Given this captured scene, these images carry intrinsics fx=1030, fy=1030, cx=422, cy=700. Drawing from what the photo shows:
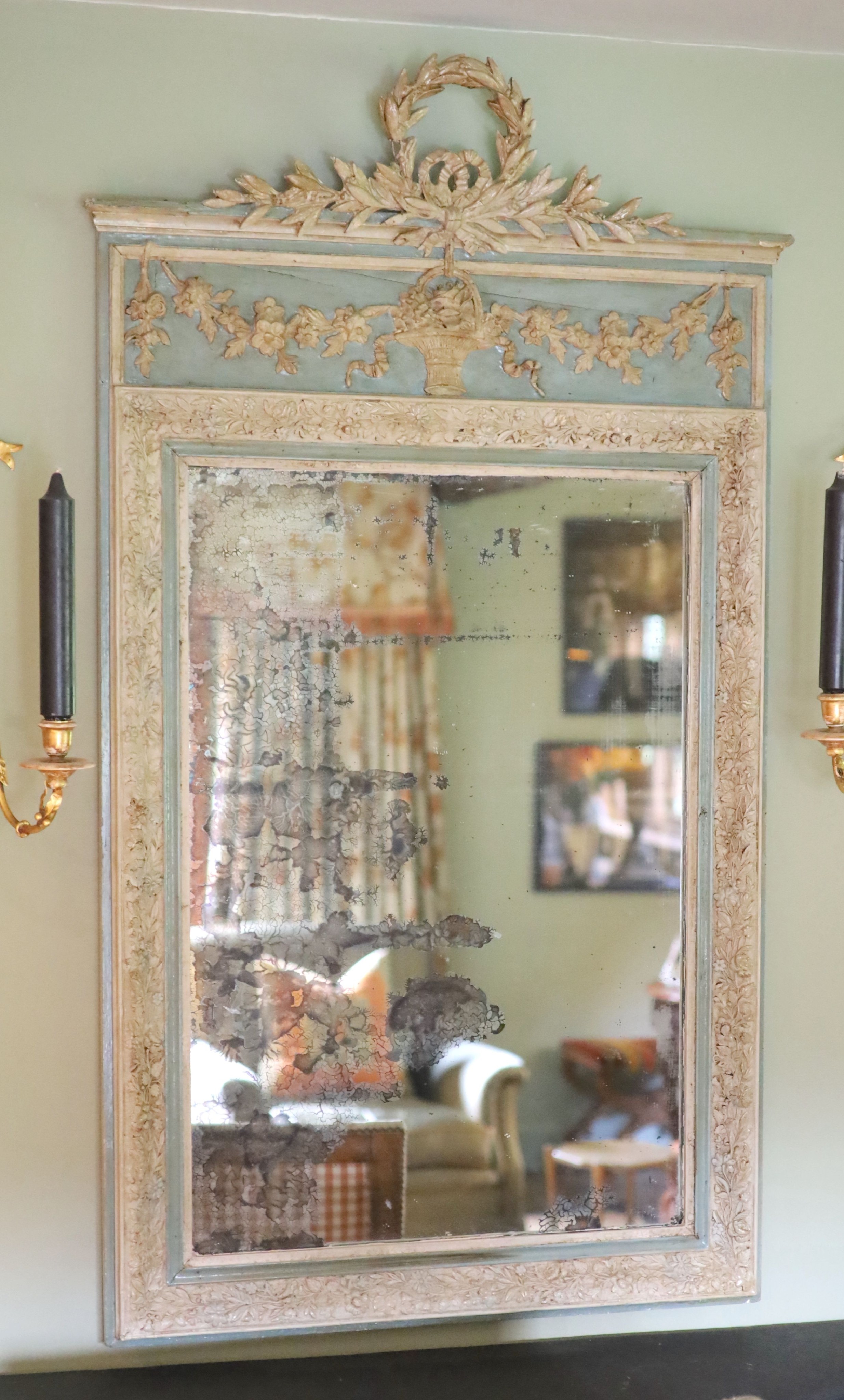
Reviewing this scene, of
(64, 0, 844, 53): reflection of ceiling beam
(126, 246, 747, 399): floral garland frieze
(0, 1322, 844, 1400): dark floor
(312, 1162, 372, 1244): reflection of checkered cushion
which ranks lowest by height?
(0, 1322, 844, 1400): dark floor

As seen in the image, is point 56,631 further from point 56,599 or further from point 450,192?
point 450,192

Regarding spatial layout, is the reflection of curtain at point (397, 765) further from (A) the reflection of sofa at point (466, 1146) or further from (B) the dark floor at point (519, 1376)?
(B) the dark floor at point (519, 1376)

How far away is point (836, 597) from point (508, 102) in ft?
2.52

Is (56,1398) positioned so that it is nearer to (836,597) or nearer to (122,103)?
(836,597)

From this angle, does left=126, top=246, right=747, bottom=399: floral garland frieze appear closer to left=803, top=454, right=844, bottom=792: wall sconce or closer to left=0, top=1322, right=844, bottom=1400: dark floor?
left=803, top=454, right=844, bottom=792: wall sconce

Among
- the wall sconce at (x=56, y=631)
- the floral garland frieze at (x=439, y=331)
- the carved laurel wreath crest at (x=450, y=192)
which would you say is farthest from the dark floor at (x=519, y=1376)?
the carved laurel wreath crest at (x=450, y=192)

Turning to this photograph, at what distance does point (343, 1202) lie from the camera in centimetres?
134

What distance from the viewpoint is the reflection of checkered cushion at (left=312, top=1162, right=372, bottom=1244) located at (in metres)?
1.34

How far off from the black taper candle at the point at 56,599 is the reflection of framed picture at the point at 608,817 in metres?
0.61

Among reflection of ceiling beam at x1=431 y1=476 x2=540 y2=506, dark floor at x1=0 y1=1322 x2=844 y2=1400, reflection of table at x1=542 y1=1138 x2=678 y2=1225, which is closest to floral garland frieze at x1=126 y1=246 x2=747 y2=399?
reflection of ceiling beam at x1=431 y1=476 x2=540 y2=506

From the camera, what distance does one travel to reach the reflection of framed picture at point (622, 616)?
1.38 metres

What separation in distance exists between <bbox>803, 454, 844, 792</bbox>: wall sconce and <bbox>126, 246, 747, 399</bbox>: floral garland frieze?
0.70 feet

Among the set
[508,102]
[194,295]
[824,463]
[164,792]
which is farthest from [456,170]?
[164,792]

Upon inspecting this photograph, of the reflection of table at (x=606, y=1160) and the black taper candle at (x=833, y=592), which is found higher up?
the black taper candle at (x=833, y=592)
